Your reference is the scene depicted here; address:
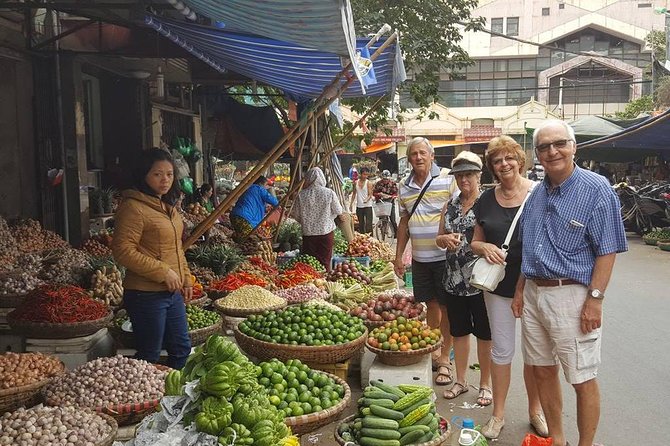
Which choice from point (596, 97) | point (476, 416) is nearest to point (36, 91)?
point (476, 416)

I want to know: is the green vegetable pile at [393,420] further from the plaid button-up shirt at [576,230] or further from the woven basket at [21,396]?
the woven basket at [21,396]

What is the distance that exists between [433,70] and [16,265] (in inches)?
379

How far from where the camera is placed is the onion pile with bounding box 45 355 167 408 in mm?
3619

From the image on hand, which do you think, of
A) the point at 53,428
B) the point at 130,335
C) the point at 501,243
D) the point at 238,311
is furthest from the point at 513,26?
the point at 53,428

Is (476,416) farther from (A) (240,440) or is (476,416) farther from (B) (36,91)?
(B) (36,91)

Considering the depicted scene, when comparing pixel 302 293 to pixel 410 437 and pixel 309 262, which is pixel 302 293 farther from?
pixel 410 437

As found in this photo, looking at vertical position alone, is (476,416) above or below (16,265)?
below

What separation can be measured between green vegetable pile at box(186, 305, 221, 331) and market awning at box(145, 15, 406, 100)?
7.36ft

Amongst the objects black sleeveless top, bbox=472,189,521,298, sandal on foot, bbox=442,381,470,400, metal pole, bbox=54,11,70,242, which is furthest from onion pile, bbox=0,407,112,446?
metal pole, bbox=54,11,70,242

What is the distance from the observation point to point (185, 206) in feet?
38.7

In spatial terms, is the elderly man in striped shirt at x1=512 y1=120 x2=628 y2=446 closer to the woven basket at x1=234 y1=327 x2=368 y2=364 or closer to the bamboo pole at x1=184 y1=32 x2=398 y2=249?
the woven basket at x1=234 y1=327 x2=368 y2=364

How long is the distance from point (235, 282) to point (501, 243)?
315 cm

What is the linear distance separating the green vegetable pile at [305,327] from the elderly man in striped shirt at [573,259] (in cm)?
148

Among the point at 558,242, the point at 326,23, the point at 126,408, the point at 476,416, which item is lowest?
the point at 476,416
